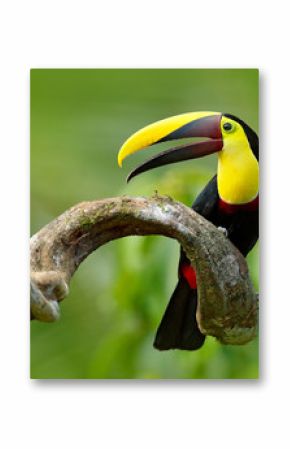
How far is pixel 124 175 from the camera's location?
11.0ft

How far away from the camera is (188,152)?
3311mm

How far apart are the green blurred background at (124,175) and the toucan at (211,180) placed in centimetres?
4

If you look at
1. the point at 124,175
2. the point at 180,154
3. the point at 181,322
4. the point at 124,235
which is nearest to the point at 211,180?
the point at 180,154

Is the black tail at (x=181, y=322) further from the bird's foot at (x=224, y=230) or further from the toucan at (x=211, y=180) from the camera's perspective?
the bird's foot at (x=224, y=230)

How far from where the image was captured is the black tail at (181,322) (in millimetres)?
3367

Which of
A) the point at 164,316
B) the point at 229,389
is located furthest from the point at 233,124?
the point at 229,389

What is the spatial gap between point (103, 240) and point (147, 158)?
41 centimetres

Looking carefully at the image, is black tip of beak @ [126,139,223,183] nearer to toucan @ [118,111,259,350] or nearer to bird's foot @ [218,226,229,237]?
toucan @ [118,111,259,350]

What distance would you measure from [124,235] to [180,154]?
1.37ft

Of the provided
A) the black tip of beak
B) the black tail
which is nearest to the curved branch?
the black tail

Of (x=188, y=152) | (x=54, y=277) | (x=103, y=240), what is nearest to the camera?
(x=54, y=277)
